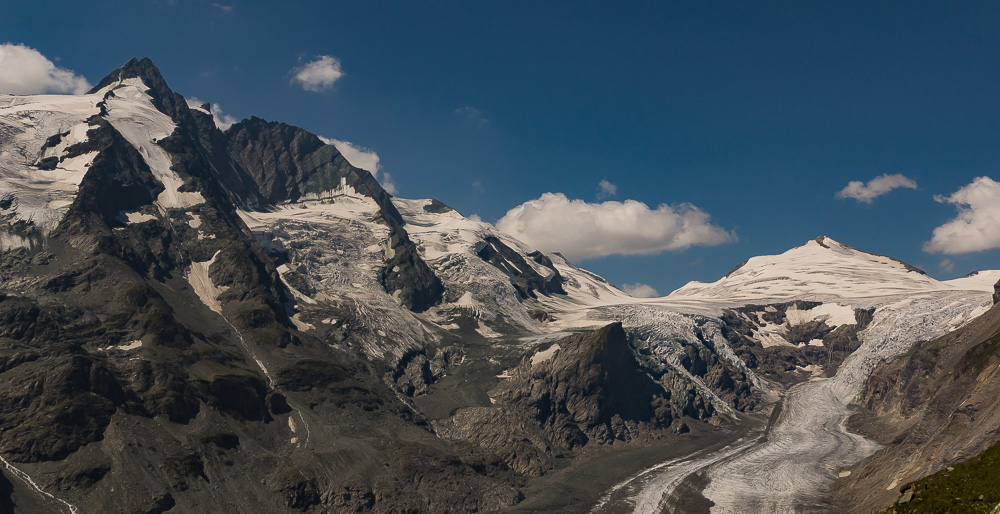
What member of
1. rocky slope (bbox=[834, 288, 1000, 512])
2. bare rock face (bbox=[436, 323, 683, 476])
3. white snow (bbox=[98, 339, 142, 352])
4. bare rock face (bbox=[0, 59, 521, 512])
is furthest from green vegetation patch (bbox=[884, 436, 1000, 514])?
white snow (bbox=[98, 339, 142, 352])

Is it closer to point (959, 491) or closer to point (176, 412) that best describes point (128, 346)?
point (176, 412)

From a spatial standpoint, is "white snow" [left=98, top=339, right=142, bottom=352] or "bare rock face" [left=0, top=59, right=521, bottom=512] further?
"white snow" [left=98, top=339, right=142, bottom=352]

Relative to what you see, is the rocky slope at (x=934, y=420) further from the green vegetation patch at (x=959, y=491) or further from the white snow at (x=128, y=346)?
the white snow at (x=128, y=346)

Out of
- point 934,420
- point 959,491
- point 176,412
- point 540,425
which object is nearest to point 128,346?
point 176,412

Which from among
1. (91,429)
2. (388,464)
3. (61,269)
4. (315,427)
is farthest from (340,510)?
(61,269)

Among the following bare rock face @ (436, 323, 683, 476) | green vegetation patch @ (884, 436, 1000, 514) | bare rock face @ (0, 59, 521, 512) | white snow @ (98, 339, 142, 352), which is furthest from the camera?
bare rock face @ (436, 323, 683, 476)

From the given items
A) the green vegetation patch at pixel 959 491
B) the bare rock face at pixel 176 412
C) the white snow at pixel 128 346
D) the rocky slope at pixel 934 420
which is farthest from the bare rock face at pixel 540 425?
the green vegetation patch at pixel 959 491

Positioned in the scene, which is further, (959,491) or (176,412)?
(176,412)

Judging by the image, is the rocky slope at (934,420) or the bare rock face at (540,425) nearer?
the rocky slope at (934,420)

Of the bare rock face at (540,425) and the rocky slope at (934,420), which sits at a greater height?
the rocky slope at (934,420)

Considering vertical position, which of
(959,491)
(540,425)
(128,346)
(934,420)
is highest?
(128,346)

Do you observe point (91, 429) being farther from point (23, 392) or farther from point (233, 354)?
point (233, 354)

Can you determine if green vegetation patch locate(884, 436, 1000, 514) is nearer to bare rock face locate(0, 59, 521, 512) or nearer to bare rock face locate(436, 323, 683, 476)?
bare rock face locate(0, 59, 521, 512)
